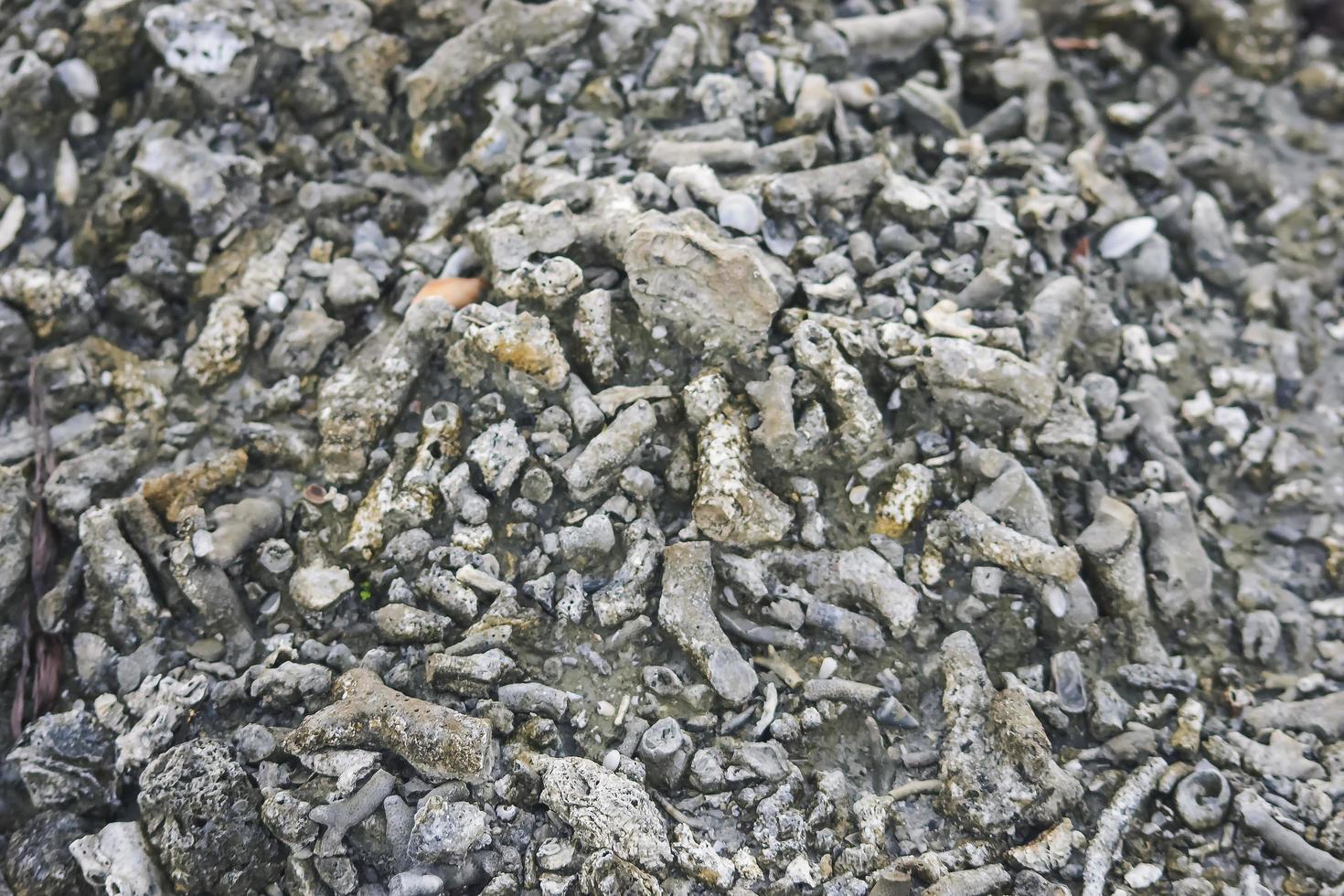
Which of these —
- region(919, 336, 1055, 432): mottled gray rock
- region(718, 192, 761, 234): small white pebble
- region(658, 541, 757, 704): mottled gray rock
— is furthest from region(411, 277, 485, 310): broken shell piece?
region(919, 336, 1055, 432): mottled gray rock

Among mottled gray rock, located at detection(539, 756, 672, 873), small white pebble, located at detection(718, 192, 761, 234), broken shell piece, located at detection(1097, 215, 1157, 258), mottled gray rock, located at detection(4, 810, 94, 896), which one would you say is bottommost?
mottled gray rock, located at detection(4, 810, 94, 896)

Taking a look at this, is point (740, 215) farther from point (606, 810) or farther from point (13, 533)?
point (13, 533)

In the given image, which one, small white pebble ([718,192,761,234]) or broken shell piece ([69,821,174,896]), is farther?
small white pebble ([718,192,761,234])

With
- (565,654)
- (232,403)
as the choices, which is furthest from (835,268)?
(232,403)

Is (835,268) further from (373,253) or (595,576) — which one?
(373,253)

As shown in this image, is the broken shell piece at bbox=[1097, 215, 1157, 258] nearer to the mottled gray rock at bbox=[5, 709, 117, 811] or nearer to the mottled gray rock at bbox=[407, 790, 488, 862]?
the mottled gray rock at bbox=[407, 790, 488, 862]

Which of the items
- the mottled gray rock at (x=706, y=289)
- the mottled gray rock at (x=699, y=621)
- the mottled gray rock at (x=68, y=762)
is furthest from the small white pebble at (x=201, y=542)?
the mottled gray rock at (x=706, y=289)

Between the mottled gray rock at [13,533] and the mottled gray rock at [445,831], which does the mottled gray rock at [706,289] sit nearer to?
the mottled gray rock at [445,831]

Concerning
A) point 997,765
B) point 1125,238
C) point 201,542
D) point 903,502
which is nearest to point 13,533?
point 201,542

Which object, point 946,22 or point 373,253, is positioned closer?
point 373,253

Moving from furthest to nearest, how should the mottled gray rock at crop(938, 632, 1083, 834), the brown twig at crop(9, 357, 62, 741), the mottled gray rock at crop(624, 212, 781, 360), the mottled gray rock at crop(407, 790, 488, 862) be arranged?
1. the mottled gray rock at crop(624, 212, 781, 360)
2. the brown twig at crop(9, 357, 62, 741)
3. the mottled gray rock at crop(938, 632, 1083, 834)
4. the mottled gray rock at crop(407, 790, 488, 862)

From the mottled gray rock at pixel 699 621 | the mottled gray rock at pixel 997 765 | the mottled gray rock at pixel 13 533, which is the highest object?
the mottled gray rock at pixel 13 533
